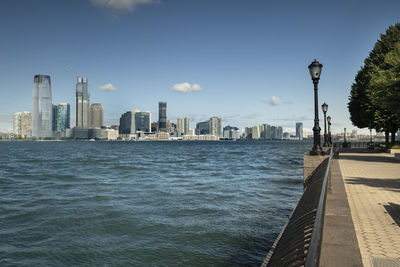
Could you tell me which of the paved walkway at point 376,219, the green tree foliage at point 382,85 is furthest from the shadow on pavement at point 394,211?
the green tree foliage at point 382,85

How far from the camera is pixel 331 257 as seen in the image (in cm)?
372

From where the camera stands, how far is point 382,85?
23.7 metres

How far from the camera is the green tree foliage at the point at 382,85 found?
22281 millimetres

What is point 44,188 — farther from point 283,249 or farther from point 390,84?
point 390,84

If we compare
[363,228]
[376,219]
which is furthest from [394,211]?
[363,228]

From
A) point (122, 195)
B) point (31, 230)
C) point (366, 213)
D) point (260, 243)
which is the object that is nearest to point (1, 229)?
point (31, 230)

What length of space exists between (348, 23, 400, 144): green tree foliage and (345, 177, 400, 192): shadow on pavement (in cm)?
1053

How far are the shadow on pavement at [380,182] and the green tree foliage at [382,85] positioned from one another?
10532 millimetres

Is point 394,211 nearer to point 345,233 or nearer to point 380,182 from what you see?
point 345,233

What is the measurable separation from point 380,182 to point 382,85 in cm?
1404

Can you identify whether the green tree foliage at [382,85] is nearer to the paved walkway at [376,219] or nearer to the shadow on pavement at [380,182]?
the shadow on pavement at [380,182]

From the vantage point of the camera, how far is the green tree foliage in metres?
22.3

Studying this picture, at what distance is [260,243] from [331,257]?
7.13 m

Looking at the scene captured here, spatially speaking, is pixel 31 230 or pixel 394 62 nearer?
pixel 31 230
